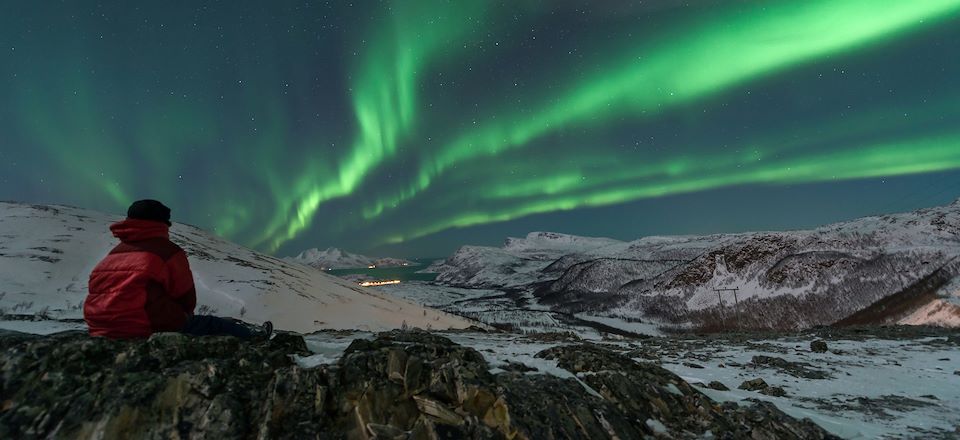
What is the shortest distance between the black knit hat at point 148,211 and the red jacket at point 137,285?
0.11 m

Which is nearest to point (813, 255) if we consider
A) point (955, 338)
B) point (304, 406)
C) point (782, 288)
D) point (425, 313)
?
point (782, 288)

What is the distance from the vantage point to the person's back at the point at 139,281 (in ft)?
24.3

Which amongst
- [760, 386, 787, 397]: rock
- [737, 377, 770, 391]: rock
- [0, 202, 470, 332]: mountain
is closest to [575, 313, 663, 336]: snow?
[0, 202, 470, 332]: mountain

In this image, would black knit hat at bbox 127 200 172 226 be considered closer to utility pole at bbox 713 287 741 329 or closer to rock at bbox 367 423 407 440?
rock at bbox 367 423 407 440

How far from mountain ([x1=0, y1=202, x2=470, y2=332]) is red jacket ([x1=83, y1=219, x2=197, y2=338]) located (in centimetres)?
2507

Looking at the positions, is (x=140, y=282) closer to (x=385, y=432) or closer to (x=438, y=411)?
(x=385, y=432)

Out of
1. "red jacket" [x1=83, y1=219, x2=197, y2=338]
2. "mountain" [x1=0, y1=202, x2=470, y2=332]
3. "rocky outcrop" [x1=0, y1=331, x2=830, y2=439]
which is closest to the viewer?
"rocky outcrop" [x1=0, y1=331, x2=830, y2=439]

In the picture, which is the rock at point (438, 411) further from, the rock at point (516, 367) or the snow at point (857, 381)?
the snow at point (857, 381)

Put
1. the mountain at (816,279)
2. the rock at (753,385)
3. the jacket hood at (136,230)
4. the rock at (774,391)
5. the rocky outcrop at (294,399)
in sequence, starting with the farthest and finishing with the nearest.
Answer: the mountain at (816,279) < the rock at (753,385) < the rock at (774,391) < the jacket hood at (136,230) < the rocky outcrop at (294,399)

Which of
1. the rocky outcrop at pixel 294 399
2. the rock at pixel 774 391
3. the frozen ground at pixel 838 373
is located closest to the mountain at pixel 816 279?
the frozen ground at pixel 838 373

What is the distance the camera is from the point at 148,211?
7.96m

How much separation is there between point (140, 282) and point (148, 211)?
1.54 m

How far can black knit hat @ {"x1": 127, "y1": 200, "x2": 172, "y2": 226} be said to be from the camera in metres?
7.89

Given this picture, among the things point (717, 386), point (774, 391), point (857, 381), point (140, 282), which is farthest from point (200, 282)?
point (857, 381)
